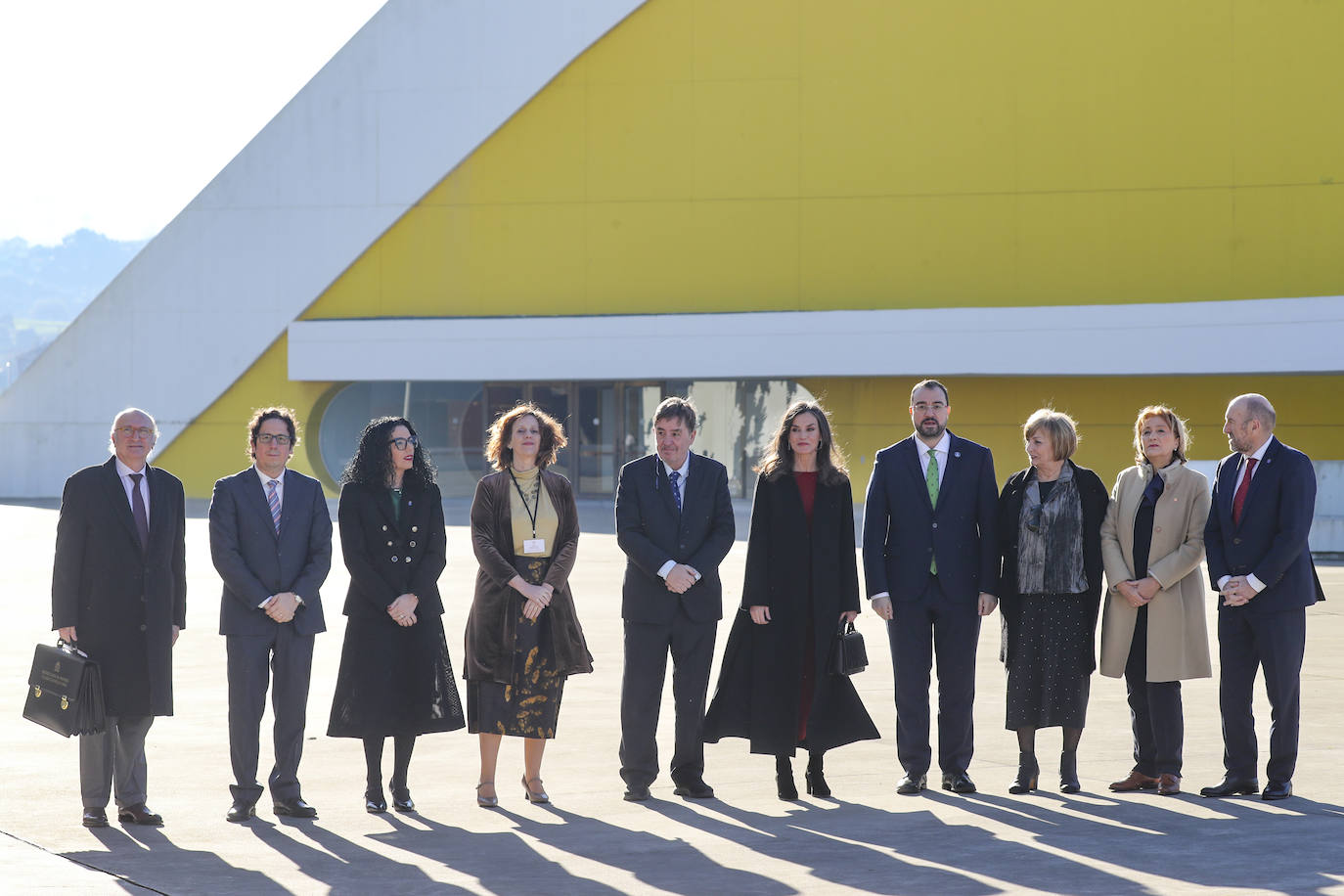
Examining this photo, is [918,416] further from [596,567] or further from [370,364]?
[370,364]

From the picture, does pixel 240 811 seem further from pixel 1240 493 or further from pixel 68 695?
pixel 1240 493

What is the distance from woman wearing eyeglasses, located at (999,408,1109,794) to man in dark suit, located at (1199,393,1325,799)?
56 cm

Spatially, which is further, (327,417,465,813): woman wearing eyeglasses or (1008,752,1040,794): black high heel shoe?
(1008,752,1040,794): black high heel shoe

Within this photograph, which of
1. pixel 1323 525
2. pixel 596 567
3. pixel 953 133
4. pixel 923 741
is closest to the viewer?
pixel 923 741

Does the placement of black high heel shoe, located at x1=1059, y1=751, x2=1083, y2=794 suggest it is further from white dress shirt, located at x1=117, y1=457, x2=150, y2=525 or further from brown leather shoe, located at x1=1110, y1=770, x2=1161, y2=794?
white dress shirt, located at x1=117, y1=457, x2=150, y2=525

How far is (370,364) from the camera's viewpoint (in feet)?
90.6

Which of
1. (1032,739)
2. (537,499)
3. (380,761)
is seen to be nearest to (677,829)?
(380,761)

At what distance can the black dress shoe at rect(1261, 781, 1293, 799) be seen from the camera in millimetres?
6582

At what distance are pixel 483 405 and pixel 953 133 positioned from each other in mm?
9847

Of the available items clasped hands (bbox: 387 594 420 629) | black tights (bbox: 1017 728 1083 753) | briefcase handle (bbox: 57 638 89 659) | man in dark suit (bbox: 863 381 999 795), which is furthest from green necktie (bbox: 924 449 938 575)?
briefcase handle (bbox: 57 638 89 659)

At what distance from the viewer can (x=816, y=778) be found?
6.95 metres

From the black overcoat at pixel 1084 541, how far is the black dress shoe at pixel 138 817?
374 centimetres

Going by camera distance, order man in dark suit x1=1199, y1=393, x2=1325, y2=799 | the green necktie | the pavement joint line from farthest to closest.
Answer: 1. the green necktie
2. man in dark suit x1=1199, y1=393, x2=1325, y2=799
3. the pavement joint line

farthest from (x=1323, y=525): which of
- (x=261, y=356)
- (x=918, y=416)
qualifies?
(x=261, y=356)
